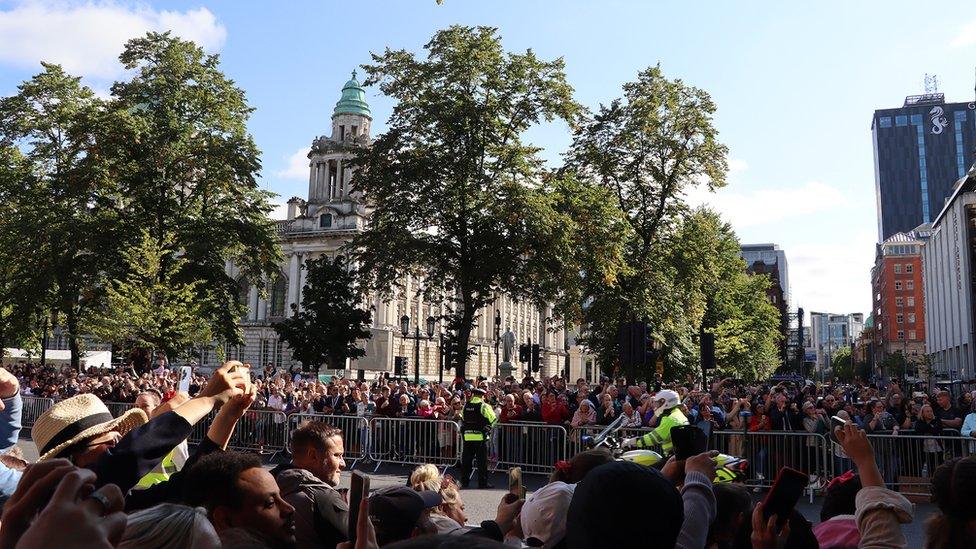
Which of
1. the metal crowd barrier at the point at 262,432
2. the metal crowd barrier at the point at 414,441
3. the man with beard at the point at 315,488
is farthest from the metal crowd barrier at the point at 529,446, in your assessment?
the man with beard at the point at 315,488

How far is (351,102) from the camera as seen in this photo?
85.8 meters

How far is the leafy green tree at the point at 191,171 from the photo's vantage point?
34.3m

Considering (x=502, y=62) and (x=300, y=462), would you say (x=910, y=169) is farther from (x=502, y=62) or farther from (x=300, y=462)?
(x=300, y=462)

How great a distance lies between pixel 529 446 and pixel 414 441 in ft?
8.77

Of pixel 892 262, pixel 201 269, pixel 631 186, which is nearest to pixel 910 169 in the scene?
pixel 892 262

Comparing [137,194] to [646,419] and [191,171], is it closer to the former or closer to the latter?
[191,171]

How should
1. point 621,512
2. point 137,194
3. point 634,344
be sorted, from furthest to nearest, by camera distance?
point 137,194 → point 634,344 → point 621,512

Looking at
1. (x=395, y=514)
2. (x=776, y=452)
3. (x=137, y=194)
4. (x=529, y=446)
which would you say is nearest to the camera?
(x=395, y=514)

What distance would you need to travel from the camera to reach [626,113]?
113 ft

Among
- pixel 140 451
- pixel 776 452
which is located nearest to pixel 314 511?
pixel 140 451

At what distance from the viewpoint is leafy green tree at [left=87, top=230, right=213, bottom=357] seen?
30141 mm

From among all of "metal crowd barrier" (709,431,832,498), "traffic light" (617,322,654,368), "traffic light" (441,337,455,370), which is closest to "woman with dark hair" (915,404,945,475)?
"metal crowd barrier" (709,431,832,498)

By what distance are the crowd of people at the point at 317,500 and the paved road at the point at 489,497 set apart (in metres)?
5.04

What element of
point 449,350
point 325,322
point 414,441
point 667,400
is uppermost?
point 325,322
